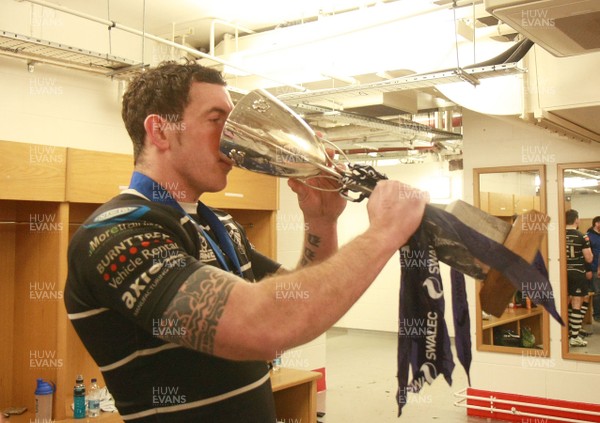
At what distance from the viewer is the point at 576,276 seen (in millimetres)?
4871

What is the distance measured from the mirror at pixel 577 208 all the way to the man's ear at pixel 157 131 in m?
4.35

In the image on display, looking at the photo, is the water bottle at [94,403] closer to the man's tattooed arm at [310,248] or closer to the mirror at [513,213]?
the man's tattooed arm at [310,248]

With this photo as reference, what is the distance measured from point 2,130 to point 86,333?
2.59 metres

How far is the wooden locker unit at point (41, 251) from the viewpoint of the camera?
2749mm

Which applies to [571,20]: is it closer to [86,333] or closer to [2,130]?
[86,333]

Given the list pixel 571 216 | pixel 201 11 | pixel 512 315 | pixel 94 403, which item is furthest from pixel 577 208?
pixel 94 403

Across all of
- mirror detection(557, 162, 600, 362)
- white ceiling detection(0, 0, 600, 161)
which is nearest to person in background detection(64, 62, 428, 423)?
white ceiling detection(0, 0, 600, 161)

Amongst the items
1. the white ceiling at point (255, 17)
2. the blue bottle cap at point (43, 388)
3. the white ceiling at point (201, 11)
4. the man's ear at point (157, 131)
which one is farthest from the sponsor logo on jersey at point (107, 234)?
the white ceiling at point (201, 11)

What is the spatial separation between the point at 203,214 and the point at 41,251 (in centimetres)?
198

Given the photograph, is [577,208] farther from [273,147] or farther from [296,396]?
[273,147]

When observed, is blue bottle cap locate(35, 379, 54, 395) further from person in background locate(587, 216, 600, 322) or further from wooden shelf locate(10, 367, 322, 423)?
person in background locate(587, 216, 600, 322)

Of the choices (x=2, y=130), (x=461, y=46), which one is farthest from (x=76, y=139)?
(x=461, y=46)

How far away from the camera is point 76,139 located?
362cm

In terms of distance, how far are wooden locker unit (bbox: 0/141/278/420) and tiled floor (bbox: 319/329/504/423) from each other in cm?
259
